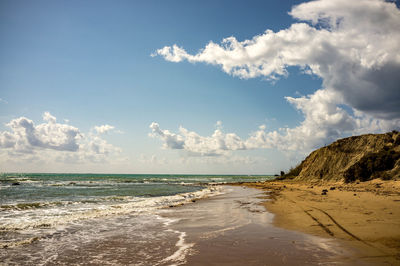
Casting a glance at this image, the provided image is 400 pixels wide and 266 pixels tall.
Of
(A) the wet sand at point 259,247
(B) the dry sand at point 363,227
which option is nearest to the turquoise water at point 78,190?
(A) the wet sand at point 259,247

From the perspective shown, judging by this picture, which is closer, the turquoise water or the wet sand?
the wet sand

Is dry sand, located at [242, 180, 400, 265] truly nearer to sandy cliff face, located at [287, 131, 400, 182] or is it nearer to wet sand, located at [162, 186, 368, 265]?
wet sand, located at [162, 186, 368, 265]

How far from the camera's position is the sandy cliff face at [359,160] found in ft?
89.4

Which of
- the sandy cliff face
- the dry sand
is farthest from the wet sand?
the sandy cliff face

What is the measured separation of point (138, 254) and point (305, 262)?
4435 millimetres

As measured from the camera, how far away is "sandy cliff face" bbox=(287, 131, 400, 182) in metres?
27.2

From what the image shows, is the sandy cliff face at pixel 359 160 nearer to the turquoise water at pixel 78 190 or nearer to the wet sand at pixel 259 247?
the turquoise water at pixel 78 190

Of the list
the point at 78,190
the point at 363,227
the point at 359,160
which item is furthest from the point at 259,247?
the point at 78,190

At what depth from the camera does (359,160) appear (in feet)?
101

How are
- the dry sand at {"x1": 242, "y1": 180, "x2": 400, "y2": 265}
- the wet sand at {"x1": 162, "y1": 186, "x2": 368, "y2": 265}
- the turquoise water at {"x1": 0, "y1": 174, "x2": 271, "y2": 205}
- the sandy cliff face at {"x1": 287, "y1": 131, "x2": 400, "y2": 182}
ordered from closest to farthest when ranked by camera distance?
the wet sand at {"x1": 162, "y1": 186, "x2": 368, "y2": 265}, the dry sand at {"x1": 242, "y1": 180, "x2": 400, "y2": 265}, the turquoise water at {"x1": 0, "y1": 174, "x2": 271, "y2": 205}, the sandy cliff face at {"x1": 287, "y1": 131, "x2": 400, "y2": 182}

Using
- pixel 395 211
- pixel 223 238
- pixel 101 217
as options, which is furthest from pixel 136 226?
pixel 395 211

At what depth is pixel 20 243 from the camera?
805cm

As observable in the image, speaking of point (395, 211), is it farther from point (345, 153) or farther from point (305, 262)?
point (345, 153)

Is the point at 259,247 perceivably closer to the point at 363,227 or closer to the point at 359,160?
the point at 363,227
